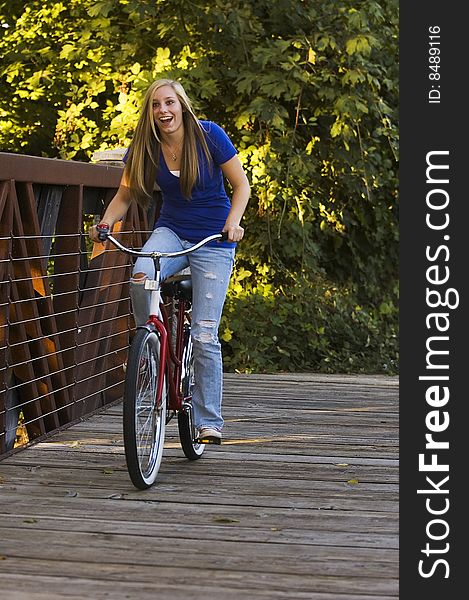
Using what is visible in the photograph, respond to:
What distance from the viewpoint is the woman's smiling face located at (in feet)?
16.8

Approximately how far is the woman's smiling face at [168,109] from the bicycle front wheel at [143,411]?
→ 0.82 meters

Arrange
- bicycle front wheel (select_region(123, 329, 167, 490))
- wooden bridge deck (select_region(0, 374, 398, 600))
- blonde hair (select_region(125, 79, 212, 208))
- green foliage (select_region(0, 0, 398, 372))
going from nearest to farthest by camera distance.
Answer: wooden bridge deck (select_region(0, 374, 398, 600))
bicycle front wheel (select_region(123, 329, 167, 490))
blonde hair (select_region(125, 79, 212, 208))
green foliage (select_region(0, 0, 398, 372))

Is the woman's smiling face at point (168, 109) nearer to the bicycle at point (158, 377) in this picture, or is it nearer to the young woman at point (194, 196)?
the young woman at point (194, 196)

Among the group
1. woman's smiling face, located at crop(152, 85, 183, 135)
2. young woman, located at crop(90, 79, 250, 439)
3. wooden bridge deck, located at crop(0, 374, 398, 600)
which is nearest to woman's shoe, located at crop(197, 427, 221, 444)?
young woman, located at crop(90, 79, 250, 439)

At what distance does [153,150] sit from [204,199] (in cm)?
28

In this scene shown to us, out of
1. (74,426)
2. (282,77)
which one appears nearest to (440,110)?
(74,426)

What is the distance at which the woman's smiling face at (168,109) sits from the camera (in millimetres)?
5125

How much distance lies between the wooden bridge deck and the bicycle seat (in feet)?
2.32

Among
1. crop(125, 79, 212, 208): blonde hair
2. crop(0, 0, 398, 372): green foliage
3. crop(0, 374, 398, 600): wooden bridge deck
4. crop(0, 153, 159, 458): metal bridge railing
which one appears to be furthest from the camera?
crop(0, 0, 398, 372): green foliage

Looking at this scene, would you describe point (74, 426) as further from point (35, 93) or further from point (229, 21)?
point (35, 93)

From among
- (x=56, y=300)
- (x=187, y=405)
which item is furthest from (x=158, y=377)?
(x=56, y=300)

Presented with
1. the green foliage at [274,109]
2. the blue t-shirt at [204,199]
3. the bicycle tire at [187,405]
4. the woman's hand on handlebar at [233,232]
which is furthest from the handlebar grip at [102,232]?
the green foliage at [274,109]

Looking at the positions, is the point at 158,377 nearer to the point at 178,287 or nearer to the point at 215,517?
the point at 178,287

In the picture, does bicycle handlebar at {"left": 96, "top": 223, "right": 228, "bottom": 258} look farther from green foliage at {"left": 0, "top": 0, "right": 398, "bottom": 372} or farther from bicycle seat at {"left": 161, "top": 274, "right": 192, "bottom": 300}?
green foliage at {"left": 0, "top": 0, "right": 398, "bottom": 372}
